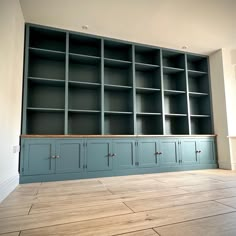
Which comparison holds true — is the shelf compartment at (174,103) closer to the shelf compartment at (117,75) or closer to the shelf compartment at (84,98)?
the shelf compartment at (117,75)

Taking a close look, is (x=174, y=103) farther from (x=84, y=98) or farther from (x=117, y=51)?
(x=84, y=98)

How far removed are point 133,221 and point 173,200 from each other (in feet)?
2.11

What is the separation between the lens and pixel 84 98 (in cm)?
349

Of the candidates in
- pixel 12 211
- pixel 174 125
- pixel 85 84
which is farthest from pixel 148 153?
pixel 12 211

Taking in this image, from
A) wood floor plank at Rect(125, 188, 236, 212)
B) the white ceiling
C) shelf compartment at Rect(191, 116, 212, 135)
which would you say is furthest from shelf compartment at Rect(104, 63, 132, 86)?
wood floor plank at Rect(125, 188, 236, 212)

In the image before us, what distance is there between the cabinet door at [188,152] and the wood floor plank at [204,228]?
2.30 meters

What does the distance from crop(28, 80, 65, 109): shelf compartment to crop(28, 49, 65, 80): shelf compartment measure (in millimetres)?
190

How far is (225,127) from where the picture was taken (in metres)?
Answer: 3.78

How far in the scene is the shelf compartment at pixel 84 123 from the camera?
11.0 feet

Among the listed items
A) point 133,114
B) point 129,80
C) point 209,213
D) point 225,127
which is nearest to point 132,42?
point 129,80

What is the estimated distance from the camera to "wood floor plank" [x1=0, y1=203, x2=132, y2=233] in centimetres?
127

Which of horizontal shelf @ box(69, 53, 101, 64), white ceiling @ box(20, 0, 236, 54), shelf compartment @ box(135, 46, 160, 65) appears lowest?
horizontal shelf @ box(69, 53, 101, 64)

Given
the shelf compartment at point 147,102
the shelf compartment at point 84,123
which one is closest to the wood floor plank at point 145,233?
the shelf compartment at point 84,123

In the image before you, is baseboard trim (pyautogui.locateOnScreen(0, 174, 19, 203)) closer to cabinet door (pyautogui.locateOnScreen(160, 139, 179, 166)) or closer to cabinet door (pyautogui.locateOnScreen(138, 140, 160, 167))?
cabinet door (pyautogui.locateOnScreen(138, 140, 160, 167))
